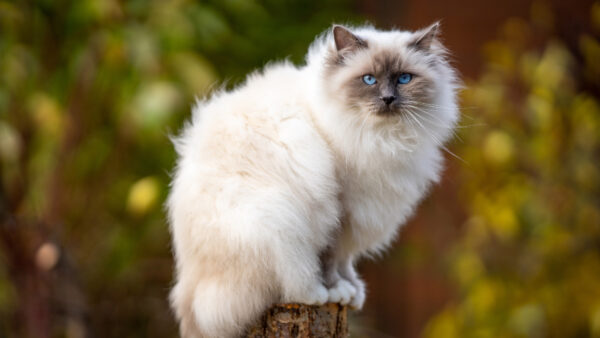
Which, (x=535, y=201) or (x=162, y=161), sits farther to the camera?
(x=162, y=161)

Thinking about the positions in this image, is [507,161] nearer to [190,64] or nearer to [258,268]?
[190,64]

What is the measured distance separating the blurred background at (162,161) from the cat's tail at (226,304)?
1.51m

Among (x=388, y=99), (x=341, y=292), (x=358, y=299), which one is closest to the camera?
(x=388, y=99)

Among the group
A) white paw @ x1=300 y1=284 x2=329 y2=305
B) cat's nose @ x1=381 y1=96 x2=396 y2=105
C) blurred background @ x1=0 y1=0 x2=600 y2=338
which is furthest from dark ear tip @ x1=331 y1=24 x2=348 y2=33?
blurred background @ x1=0 y1=0 x2=600 y2=338

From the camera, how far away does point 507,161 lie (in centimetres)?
415

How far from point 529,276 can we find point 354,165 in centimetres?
242

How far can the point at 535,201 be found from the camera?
4.16 metres

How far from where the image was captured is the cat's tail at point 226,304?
2.21 metres

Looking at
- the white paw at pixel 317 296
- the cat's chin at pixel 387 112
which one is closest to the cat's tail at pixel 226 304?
the white paw at pixel 317 296

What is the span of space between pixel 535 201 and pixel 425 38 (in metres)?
2.13

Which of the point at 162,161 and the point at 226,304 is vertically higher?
the point at 162,161

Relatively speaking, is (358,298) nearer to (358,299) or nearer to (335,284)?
(358,299)

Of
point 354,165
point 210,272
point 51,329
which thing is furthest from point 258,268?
point 51,329

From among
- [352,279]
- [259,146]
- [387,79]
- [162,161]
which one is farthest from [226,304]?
[162,161]
